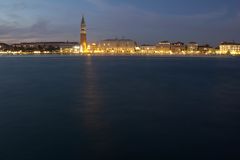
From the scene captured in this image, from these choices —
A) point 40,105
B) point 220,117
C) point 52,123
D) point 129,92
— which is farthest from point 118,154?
point 129,92

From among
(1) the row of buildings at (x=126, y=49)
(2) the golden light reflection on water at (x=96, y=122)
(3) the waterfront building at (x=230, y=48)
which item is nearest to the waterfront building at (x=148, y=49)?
(1) the row of buildings at (x=126, y=49)

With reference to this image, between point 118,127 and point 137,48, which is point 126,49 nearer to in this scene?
point 137,48

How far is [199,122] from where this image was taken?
424 inches

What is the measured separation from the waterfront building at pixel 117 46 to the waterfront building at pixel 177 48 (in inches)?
528

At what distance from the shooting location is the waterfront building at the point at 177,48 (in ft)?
421

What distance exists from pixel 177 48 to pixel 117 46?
67.9 feet

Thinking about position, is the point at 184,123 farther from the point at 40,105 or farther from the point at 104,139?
the point at 40,105

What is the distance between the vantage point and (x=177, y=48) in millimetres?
129000

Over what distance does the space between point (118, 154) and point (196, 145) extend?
187 cm

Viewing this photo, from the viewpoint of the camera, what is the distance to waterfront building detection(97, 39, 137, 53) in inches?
5022

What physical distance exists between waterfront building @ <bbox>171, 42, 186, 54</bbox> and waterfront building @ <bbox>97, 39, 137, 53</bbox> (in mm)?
13405

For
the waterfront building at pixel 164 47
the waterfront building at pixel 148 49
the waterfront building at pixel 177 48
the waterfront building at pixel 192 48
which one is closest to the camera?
the waterfront building at pixel 177 48

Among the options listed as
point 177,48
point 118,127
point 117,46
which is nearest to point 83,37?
point 117,46

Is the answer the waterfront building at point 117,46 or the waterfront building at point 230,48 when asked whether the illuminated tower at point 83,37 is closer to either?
the waterfront building at point 117,46
